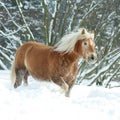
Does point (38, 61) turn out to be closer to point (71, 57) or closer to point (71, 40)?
point (71, 57)

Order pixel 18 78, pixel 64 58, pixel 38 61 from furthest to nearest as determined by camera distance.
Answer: pixel 18 78 < pixel 38 61 < pixel 64 58

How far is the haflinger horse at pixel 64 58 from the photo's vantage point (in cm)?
626

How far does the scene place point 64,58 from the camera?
645 centimetres

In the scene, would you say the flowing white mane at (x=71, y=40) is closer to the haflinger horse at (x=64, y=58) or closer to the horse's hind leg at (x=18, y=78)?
the haflinger horse at (x=64, y=58)

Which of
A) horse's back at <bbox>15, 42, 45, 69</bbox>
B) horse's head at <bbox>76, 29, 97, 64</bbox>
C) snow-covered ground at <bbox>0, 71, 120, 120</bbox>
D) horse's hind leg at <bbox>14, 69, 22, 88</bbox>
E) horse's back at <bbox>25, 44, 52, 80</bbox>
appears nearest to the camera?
snow-covered ground at <bbox>0, 71, 120, 120</bbox>

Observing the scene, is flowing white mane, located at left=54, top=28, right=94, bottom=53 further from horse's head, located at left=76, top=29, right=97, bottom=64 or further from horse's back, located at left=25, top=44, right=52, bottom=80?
horse's back, located at left=25, top=44, right=52, bottom=80

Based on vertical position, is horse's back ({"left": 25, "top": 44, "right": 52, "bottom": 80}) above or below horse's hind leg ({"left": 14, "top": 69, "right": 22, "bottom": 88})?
above

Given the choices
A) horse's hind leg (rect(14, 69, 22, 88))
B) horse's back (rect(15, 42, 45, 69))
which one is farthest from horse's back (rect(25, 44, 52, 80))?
horse's hind leg (rect(14, 69, 22, 88))

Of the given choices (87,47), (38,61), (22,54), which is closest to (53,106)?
(87,47)

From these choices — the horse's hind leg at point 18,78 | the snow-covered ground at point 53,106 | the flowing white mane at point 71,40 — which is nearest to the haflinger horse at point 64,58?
the flowing white mane at point 71,40

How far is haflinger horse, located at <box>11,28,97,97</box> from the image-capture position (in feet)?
20.5

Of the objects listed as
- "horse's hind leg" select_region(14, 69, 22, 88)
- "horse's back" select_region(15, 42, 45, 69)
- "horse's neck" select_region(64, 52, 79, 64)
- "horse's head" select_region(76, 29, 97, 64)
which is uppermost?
"horse's head" select_region(76, 29, 97, 64)

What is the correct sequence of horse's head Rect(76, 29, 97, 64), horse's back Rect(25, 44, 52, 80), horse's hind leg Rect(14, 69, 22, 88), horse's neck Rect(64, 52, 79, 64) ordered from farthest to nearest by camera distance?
horse's hind leg Rect(14, 69, 22, 88) < horse's back Rect(25, 44, 52, 80) < horse's neck Rect(64, 52, 79, 64) < horse's head Rect(76, 29, 97, 64)

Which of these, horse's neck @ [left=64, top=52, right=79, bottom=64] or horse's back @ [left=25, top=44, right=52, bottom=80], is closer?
horse's neck @ [left=64, top=52, right=79, bottom=64]
